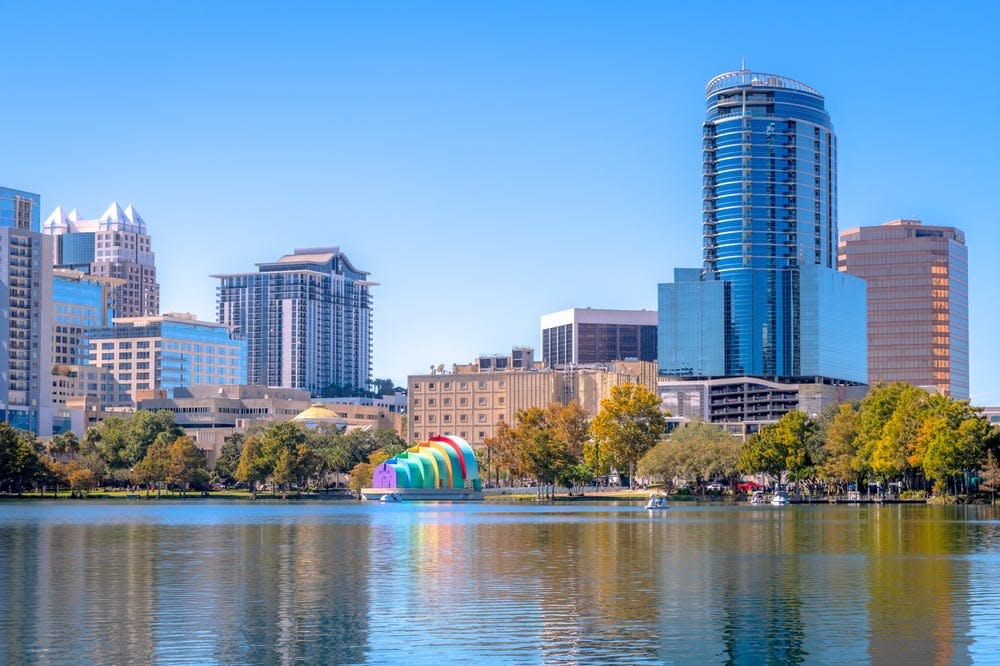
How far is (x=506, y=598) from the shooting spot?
57438 mm

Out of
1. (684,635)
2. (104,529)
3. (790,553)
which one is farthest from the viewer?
(104,529)

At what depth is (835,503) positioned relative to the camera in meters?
192

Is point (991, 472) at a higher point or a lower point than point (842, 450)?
lower

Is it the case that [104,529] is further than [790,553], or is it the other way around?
[104,529]

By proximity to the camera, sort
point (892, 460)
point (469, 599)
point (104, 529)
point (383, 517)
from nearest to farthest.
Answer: point (469, 599) → point (104, 529) → point (383, 517) → point (892, 460)

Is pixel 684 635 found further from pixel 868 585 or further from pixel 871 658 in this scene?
pixel 868 585

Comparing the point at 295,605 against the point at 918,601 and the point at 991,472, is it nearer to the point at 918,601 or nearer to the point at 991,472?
the point at 918,601

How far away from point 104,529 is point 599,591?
6542 centimetres

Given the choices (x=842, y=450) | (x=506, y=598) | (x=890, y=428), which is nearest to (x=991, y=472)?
(x=890, y=428)

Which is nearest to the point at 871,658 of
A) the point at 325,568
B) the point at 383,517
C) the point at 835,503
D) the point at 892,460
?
the point at 325,568

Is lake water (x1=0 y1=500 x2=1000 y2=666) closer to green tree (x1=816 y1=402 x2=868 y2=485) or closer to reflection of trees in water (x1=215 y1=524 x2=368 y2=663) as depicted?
reflection of trees in water (x1=215 y1=524 x2=368 y2=663)

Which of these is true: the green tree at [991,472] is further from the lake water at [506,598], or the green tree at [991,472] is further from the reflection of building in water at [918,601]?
the reflection of building in water at [918,601]

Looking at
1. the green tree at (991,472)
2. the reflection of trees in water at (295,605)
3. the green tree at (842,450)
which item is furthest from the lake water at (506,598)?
the green tree at (842,450)

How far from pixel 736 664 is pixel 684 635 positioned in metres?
5.47
